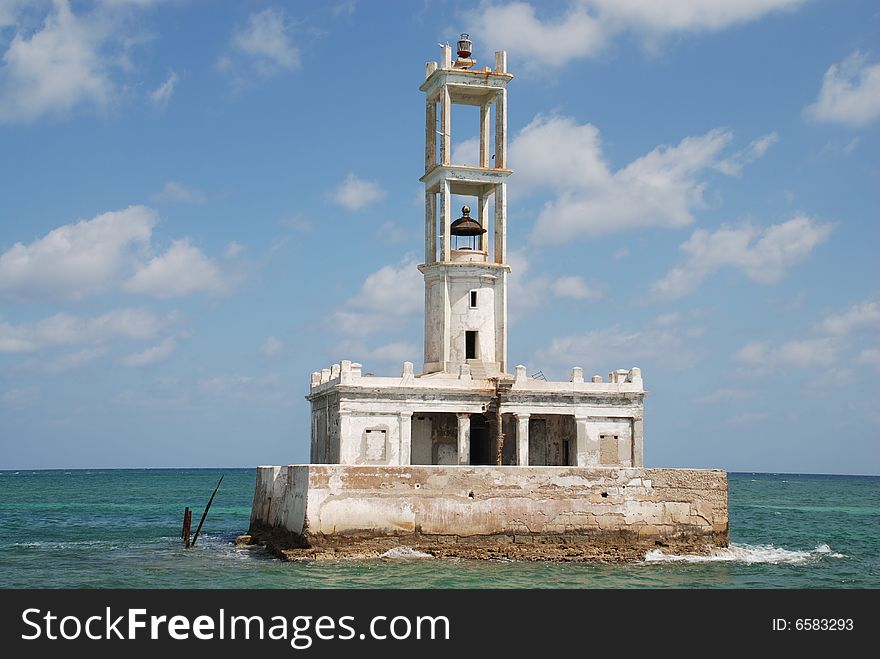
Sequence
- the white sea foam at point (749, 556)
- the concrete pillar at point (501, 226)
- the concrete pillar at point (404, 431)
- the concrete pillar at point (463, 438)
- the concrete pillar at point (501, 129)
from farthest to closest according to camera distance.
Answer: the concrete pillar at point (501, 129), the concrete pillar at point (501, 226), the concrete pillar at point (463, 438), the concrete pillar at point (404, 431), the white sea foam at point (749, 556)

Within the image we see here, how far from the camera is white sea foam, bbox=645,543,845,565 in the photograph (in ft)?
110

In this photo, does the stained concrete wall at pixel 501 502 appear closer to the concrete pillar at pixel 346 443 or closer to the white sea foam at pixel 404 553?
the white sea foam at pixel 404 553

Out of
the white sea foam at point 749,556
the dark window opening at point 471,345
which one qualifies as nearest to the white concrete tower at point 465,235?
the dark window opening at point 471,345

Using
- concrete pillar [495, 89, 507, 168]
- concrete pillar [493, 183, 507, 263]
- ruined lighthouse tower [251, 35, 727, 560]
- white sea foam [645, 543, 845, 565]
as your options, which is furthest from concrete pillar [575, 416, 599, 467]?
concrete pillar [495, 89, 507, 168]

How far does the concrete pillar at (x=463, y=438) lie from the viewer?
121 ft

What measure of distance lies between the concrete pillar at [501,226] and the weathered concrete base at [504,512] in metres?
9.87

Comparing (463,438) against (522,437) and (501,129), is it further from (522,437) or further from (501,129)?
(501,129)

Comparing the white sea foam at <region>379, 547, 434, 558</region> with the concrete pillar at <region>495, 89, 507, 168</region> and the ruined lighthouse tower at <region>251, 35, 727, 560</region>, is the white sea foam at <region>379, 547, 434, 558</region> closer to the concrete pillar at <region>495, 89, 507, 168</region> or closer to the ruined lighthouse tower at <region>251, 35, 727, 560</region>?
the ruined lighthouse tower at <region>251, 35, 727, 560</region>
